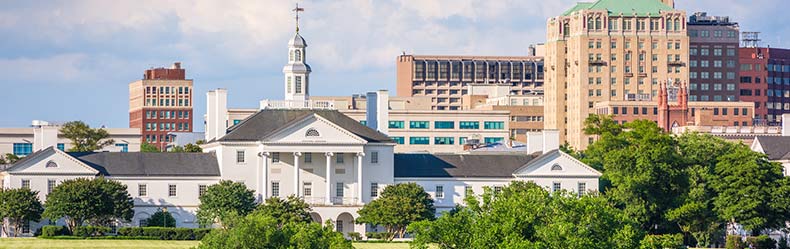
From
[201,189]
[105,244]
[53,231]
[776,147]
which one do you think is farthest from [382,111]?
[105,244]

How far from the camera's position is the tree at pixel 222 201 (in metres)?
150

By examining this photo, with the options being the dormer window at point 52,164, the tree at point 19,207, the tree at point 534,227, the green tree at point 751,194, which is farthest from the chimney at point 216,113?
the tree at point 534,227

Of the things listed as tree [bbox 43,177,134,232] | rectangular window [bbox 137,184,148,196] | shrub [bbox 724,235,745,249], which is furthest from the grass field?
shrub [bbox 724,235,745,249]

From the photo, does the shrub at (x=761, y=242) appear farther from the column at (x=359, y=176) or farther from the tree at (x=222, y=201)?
the tree at (x=222, y=201)

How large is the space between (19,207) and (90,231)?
598 cm

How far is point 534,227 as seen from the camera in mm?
105000

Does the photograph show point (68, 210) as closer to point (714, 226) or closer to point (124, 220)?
point (124, 220)

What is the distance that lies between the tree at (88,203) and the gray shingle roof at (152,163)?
6.54 metres

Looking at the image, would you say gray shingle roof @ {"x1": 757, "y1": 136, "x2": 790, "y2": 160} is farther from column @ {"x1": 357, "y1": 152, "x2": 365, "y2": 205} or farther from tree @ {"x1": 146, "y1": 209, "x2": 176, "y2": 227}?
tree @ {"x1": 146, "y1": 209, "x2": 176, "y2": 227}

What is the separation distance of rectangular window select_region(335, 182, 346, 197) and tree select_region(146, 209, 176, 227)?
43.6ft

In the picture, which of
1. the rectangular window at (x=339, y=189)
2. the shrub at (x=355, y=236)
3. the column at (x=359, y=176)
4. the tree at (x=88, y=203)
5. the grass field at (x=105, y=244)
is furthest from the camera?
the rectangular window at (x=339, y=189)

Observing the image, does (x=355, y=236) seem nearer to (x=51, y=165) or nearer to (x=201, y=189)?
(x=201, y=189)

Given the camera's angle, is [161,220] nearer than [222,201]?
No

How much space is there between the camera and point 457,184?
16125 centimetres
